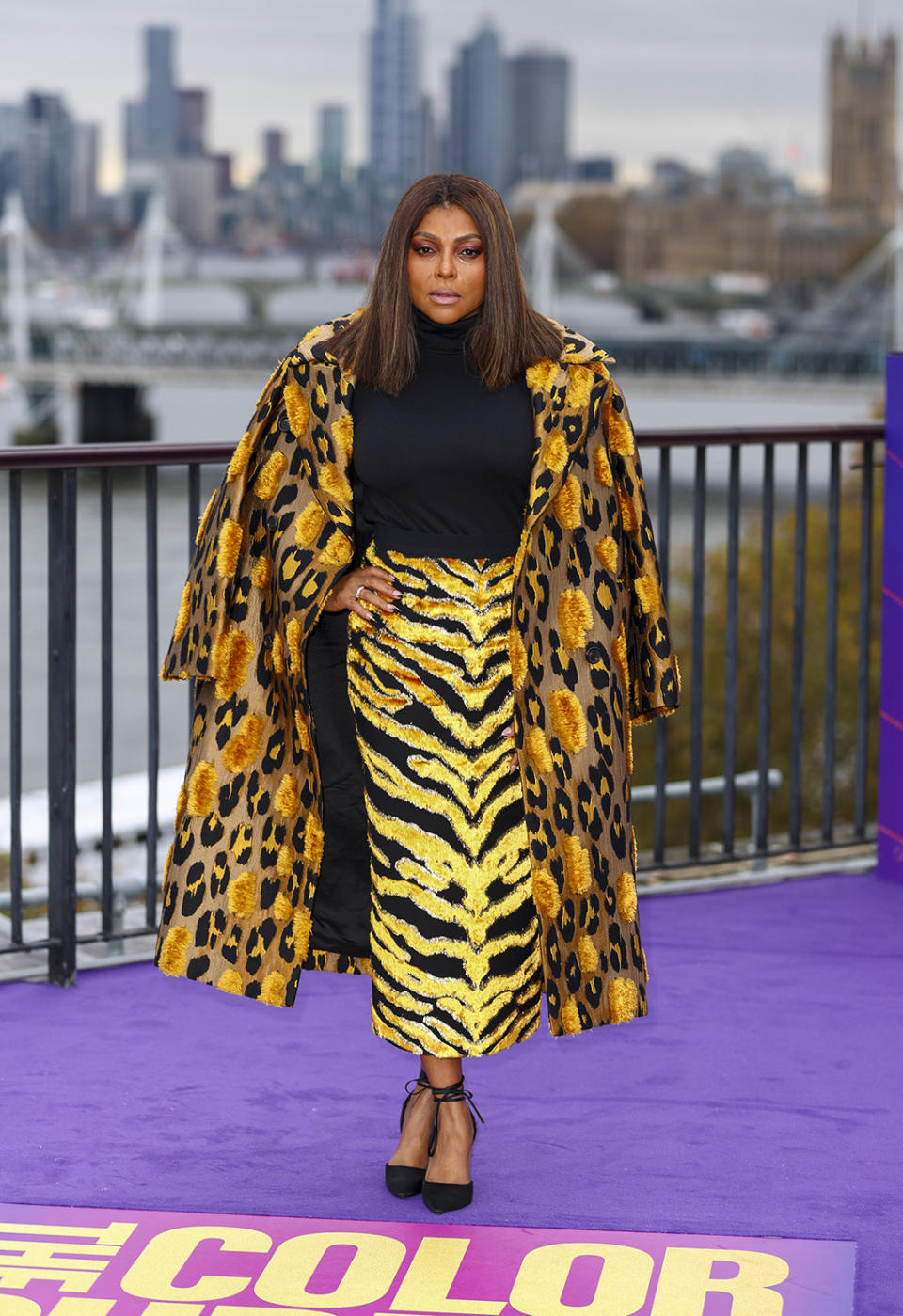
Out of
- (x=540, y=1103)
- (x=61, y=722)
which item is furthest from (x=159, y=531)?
(x=540, y=1103)

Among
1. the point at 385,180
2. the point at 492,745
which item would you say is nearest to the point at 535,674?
the point at 492,745

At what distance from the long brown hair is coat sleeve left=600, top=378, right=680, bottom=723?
0.20 m

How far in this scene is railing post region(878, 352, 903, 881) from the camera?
204 inches

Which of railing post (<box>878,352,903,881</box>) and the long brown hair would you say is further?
railing post (<box>878,352,903,881</box>)

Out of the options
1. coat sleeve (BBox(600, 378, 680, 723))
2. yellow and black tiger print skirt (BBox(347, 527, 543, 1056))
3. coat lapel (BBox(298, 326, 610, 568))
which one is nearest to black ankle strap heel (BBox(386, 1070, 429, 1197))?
yellow and black tiger print skirt (BBox(347, 527, 543, 1056))

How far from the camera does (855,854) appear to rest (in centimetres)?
566

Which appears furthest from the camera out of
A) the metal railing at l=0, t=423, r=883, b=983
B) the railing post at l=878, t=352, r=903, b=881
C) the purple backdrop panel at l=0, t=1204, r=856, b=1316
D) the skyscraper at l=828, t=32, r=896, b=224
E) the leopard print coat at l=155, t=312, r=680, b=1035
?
the skyscraper at l=828, t=32, r=896, b=224

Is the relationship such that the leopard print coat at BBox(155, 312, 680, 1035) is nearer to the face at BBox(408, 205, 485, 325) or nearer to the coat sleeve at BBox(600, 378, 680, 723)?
the coat sleeve at BBox(600, 378, 680, 723)

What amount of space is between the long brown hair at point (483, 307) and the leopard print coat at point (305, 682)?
0.07m

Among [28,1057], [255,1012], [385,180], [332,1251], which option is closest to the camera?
[332,1251]

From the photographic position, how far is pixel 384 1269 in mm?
2986

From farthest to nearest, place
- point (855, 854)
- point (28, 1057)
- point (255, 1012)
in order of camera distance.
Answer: point (855, 854), point (255, 1012), point (28, 1057)

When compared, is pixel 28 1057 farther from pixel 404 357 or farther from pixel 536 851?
pixel 404 357

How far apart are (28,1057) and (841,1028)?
1695 millimetres
